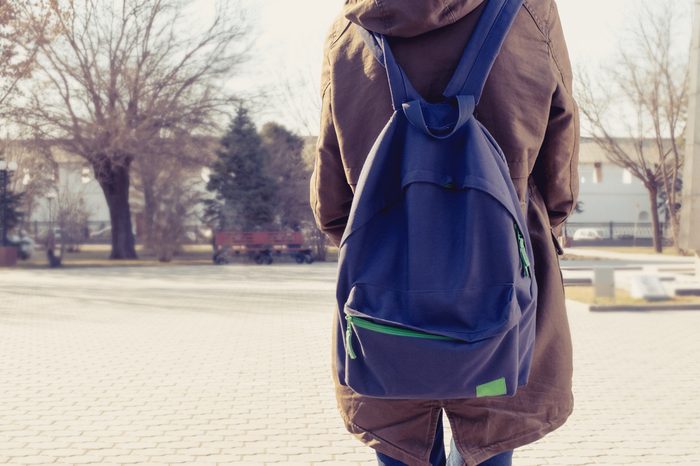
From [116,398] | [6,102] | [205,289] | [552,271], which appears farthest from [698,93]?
[6,102]

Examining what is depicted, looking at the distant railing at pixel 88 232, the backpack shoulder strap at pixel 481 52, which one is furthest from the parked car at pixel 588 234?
the backpack shoulder strap at pixel 481 52

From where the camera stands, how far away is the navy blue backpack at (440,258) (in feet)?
5.83

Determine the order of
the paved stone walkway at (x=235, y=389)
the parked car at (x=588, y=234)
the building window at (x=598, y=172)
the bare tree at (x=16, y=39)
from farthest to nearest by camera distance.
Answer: the building window at (x=598, y=172)
the parked car at (x=588, y=234)
the bare tree at (x=16, y=39)
the paved stone walkway at (x=235, y=389)

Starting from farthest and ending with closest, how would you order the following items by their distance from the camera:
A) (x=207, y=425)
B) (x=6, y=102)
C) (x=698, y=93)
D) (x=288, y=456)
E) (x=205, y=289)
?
(x=6, y=102) → (x=205, y=289) → (x=698, y=93) → (x=207, y=425) → (x=288, y=456)

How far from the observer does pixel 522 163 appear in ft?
6.78

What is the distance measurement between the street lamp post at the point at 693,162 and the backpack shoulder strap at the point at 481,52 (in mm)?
15687

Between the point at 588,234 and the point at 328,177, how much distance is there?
5493cm

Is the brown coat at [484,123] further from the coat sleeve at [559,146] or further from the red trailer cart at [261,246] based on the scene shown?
the red trailer cart at [261,246]

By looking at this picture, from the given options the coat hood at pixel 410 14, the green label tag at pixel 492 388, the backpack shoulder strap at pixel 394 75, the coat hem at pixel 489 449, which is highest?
the coat hood at pixel 410 14

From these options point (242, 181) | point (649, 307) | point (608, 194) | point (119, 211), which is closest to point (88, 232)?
point (119, 211)

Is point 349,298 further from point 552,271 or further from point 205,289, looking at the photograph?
point 205,289

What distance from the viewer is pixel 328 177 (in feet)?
7.35

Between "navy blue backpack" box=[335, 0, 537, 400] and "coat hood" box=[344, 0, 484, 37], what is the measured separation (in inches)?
2.9

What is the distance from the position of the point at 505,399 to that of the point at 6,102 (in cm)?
A: 2820
